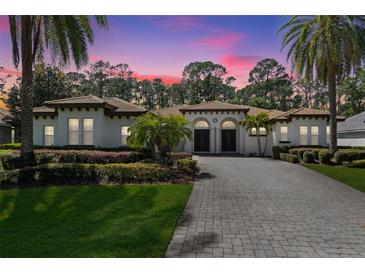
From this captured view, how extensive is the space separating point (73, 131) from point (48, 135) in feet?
8.91

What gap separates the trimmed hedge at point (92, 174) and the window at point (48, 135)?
949 cm

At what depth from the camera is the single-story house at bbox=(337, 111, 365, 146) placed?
2633cm

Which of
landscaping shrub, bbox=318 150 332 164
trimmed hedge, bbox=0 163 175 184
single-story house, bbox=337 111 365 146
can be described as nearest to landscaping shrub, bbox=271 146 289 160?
landscaping shrub, bbox=318 150 332 164

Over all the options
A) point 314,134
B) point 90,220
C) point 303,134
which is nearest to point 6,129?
point 90,220

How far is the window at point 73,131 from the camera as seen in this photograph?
1833cm

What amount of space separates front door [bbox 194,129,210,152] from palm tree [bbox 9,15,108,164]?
618 inches

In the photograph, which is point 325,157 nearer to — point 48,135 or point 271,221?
point 271,221

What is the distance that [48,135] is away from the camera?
64.5 feet

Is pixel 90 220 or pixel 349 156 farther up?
pixel 349 156

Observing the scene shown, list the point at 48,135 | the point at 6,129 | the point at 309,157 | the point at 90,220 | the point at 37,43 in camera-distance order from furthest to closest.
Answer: the point at 6,129 < the point at 48,135 < the point at 309,157 < the point at 37,43 < the point at 90,220

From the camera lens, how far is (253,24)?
24.3ft

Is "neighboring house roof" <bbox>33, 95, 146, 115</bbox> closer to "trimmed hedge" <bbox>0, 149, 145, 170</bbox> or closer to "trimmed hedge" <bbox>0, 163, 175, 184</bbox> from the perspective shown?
"trimmed hedge" <bbox>0, 149, 145, 170</bbox>

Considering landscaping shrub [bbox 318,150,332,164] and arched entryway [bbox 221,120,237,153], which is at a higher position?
arched entryway [bbox 221,120,237,153]

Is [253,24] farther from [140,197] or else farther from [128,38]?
[140,197]
